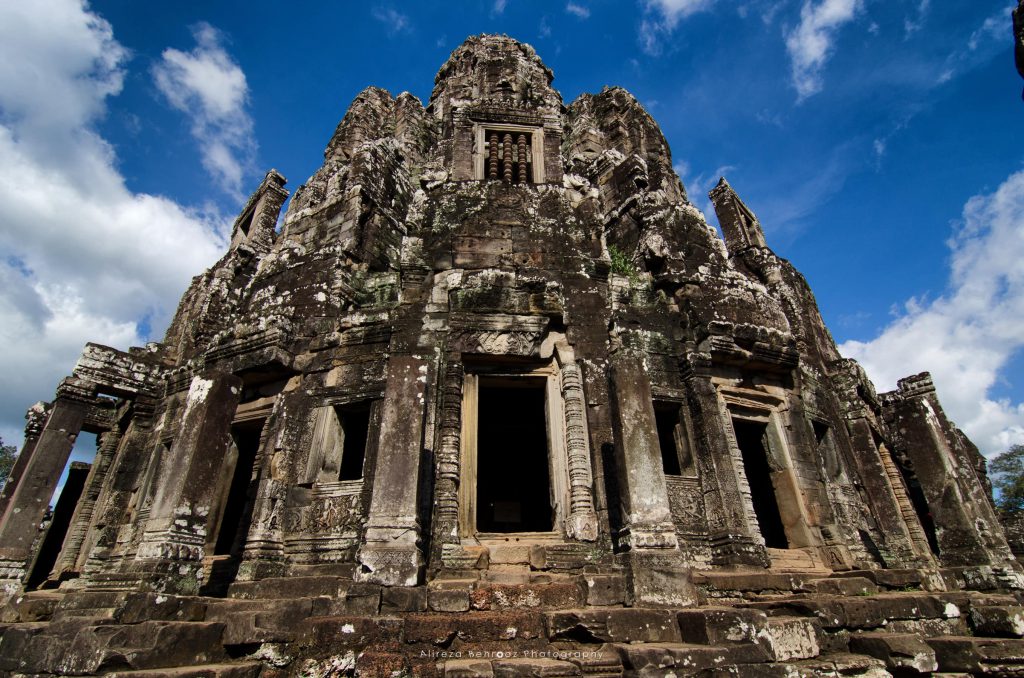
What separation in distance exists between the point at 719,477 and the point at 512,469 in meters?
6.52

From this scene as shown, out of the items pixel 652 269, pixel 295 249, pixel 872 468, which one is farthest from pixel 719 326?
pixel 295 249

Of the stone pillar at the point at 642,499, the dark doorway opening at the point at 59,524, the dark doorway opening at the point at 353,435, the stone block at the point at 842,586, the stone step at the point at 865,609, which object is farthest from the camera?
the dark doorway opening at the point at 59,524

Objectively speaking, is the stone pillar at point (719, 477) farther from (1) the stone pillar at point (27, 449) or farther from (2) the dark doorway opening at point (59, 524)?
(2) the dark doorway opening at point (59, 524)

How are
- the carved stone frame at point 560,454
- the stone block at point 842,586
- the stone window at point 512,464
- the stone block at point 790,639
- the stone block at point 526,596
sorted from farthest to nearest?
the stone window at point 512,464
the stone block at point 842,586
the carved stone frame at point 560,454
the stone block at point 526,596
the stone block at point 790,639

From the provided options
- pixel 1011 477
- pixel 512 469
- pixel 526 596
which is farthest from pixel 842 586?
pixel 1011 477

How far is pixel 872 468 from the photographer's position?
11469 mm

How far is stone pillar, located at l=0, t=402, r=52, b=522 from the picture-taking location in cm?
1163

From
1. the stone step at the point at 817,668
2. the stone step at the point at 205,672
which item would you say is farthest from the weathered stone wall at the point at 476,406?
the stone step at the point at 205,672

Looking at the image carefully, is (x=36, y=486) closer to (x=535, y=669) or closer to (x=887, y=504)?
(x=535, y=669)

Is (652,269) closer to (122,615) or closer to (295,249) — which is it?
(295,249)

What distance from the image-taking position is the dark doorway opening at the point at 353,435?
9.54 m

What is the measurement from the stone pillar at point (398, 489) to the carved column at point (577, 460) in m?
2.31

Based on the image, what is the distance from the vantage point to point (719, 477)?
29.6 ft

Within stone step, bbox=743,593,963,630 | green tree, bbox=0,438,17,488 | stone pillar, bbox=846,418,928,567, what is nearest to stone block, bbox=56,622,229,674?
stone step, bbox=743,593,963,630
